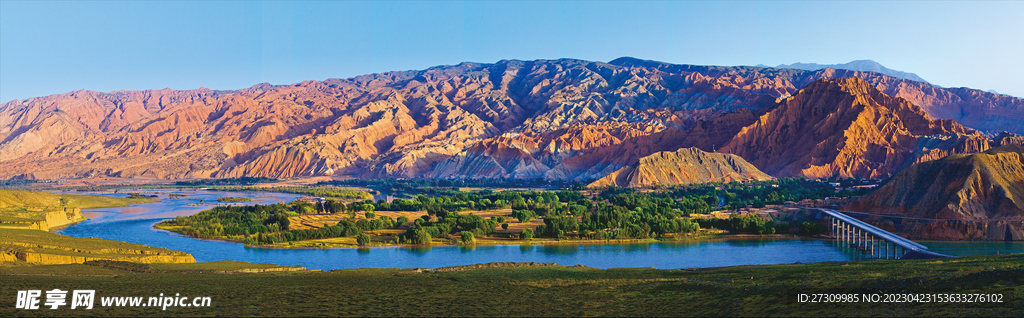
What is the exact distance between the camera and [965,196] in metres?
68.4

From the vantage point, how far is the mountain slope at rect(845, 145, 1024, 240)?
6544cm

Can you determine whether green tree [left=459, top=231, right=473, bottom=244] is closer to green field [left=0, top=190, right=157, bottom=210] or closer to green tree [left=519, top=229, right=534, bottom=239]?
green tree [left=519, top=229, right=534, bottom=239]

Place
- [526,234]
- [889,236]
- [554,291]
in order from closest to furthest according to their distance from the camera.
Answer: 1. [554,291]
2. [889,236]
3. [526,234]

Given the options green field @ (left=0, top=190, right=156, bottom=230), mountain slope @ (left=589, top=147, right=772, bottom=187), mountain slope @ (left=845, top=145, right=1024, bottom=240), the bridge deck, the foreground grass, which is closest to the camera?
the foreground grass

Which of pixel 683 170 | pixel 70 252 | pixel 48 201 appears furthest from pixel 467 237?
pixel 683 170

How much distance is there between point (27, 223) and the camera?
69188 millimetres

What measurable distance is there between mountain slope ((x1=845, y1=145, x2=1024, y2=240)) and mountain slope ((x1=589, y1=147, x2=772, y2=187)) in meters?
61.8

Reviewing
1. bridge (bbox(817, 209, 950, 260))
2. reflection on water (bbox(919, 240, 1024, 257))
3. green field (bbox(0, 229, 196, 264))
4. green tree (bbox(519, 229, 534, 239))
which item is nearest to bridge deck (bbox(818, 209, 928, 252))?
bridge (bbox(817, 209, 950, 260))

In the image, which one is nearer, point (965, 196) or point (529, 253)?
point (529, 253)

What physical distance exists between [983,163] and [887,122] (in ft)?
318

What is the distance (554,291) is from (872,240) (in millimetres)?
47186

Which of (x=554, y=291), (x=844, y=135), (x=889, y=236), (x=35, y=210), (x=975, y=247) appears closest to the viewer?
(x=554, y=291)

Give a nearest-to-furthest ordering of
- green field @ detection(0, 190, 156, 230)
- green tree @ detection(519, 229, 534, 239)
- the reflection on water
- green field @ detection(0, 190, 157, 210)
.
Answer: the reflection on water
green field @ detection(0, 190, 156, 230)
green tree @ detection(519, 229, 534, 239)
green field @ detection(0, 190, 157, 210)

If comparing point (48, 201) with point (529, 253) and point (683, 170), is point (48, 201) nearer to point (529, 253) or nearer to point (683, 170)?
point (529, 253)
